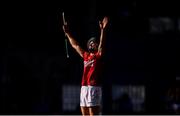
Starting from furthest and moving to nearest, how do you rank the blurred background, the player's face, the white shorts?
1. the blurred background
2. the player's face
3. the white shorts

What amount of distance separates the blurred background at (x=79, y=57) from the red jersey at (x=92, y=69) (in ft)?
44.7

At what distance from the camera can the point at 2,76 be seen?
26.8m

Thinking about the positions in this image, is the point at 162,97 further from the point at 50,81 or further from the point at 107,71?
the point at 50,81

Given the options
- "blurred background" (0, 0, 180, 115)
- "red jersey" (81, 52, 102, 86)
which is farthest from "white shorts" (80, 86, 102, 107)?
"blurred background" (0, 0, 180, 115)

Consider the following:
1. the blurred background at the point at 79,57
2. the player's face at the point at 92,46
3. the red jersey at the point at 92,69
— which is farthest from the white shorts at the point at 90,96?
the blurred background at the point at 79,57

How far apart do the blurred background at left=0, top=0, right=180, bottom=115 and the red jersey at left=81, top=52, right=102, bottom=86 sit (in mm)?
13612

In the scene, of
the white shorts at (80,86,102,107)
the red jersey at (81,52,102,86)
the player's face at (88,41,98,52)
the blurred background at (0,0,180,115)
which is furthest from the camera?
the blurred background at (0,0,180,115)

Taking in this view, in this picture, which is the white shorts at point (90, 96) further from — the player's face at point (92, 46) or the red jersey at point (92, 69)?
the player's face at point (92, 46)

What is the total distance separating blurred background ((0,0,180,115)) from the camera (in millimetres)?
26859

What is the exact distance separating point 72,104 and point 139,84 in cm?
269

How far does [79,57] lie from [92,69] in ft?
46.2

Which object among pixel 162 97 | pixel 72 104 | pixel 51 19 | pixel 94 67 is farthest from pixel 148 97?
pixel 94 67

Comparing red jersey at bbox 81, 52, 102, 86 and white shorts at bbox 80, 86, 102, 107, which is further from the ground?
red jersey at bbox 81, 52, 102, 86

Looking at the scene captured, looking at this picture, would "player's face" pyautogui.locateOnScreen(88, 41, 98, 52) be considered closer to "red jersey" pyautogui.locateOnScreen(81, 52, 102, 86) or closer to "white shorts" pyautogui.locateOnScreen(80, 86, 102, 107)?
"red jersey" pyautogui.locateOnScreen(81, 52, 102, 86)
